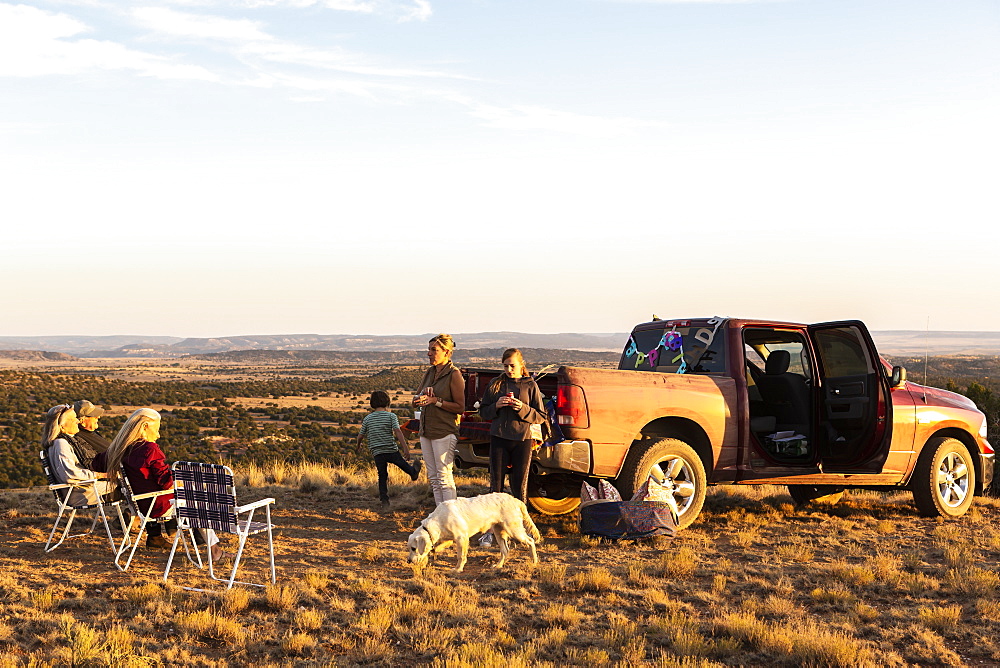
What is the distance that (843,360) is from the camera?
10.2m

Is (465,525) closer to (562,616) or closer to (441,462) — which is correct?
(441,462)

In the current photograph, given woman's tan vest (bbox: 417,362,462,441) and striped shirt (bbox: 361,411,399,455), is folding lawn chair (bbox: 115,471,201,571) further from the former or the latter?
striped shirt (bbox: 361,411,399,455)

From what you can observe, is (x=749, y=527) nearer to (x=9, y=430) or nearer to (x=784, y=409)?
(x=784, y=409)

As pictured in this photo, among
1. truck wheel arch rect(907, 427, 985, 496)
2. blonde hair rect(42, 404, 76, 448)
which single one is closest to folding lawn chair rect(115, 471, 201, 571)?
blonde hair rect(42, 404, 76, 448)

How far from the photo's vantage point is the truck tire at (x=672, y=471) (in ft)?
29.1

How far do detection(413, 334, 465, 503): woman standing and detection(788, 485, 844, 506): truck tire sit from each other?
5293 millimetres

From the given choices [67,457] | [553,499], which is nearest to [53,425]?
[67,457]

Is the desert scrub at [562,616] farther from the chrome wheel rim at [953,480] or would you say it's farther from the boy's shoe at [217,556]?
the chrome wheel rim at [953,480]

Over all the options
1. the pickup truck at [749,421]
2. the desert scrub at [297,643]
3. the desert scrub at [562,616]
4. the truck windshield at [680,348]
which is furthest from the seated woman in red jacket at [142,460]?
the truck windshield at [680,348]

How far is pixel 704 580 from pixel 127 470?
491cm

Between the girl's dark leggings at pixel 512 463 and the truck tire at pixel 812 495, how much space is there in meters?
4.88

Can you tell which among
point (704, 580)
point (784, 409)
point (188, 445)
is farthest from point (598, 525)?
point (188, 445)

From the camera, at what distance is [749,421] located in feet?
31.6

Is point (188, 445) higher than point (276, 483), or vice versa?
point (276, 483)
